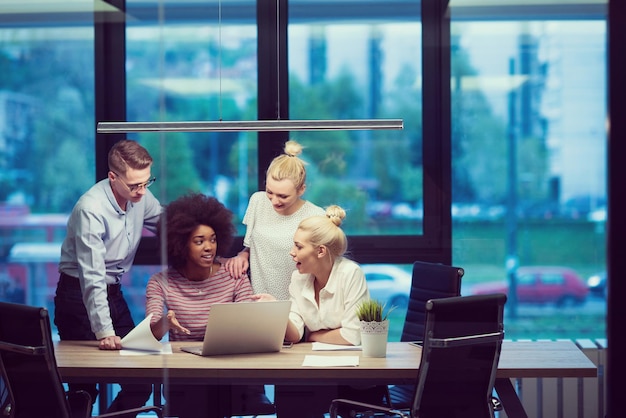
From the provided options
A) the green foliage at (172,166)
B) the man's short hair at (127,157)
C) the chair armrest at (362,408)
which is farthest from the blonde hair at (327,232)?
the man's short hair at (127,157)

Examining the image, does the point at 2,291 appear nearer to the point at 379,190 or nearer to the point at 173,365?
the point at 173,365

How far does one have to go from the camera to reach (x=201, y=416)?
4.81 metres

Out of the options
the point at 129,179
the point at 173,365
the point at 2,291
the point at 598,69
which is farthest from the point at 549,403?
the point at 2,291

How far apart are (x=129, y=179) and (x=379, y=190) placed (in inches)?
55.1

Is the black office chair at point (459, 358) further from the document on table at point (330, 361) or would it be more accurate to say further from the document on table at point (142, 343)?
the document on table at point (142, 343)

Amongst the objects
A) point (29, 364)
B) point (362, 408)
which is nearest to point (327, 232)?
point (362, 408)

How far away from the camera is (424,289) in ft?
15.2

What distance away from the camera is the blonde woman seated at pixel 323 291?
425 centimetres

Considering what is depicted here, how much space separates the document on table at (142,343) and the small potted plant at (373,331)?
3.05 ft

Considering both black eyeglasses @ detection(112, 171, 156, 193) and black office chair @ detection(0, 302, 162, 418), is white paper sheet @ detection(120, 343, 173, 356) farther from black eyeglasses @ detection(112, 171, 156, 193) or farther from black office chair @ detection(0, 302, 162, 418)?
black eyeglasses @ detection(112, 171, 156, 193)

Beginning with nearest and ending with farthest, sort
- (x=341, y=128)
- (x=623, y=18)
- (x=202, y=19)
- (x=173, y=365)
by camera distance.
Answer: (x=623, y=18)
(x=173, y=365)
(x=341, y=128)
(x=202, y=19)

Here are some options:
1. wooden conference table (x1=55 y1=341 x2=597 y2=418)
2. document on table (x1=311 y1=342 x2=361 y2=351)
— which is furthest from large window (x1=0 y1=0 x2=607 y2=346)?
document on table (x1=311 y1=342 x2=361 y2=351)

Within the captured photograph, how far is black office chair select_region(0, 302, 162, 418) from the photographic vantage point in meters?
3.61

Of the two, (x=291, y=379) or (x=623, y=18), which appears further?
(x=291, y=379)
